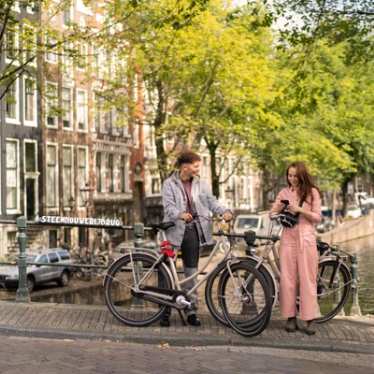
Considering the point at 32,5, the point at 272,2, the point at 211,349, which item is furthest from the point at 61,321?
the point at 32,5

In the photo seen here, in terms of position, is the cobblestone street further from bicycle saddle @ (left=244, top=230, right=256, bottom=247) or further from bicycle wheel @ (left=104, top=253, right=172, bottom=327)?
bicycle saddle @ (left=244, top=230, right=256, bottom=247)

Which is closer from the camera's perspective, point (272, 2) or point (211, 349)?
point (211, 349)

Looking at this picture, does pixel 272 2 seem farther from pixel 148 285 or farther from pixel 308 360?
pixel 308 360

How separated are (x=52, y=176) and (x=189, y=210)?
34045mm

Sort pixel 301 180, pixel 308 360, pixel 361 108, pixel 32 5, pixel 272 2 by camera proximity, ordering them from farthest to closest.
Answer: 1. pixel 361 108
2. pixel 32 5
3. pixel 272 2
4. pixel 301 180
5. pixel 308 360

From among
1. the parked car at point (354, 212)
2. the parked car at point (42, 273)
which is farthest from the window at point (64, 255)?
the parked car at point (354, 212)

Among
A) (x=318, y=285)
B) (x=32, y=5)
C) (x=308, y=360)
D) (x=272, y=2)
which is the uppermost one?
(x=32, y=5)

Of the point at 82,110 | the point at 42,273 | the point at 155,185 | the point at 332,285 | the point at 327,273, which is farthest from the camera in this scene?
the point at 155,185

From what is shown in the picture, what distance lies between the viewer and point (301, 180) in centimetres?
852

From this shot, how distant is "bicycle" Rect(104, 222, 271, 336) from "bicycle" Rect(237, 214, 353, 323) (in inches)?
11.3

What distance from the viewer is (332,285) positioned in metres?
9.21

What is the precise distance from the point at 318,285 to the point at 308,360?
204 centimetres

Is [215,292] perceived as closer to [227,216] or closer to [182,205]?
[227,216]

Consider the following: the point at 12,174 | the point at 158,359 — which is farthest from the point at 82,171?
the point at 158,359
